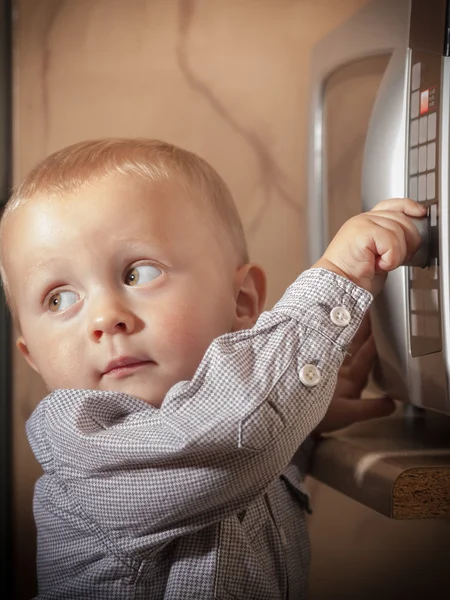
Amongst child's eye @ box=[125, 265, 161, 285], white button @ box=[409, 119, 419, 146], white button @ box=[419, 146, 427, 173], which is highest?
white button @ box=[409, 119, 419, 146]

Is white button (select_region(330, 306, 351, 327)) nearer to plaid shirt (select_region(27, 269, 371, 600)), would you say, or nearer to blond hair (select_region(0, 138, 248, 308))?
plaid shirt (select_region(27, 269, 371, 600))

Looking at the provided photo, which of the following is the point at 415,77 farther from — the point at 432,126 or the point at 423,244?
the point at 423,244

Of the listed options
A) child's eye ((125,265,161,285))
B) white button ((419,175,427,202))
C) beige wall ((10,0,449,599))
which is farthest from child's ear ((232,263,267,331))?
beige wall ((10,0,449,599))

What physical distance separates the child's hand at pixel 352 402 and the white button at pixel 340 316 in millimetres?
298

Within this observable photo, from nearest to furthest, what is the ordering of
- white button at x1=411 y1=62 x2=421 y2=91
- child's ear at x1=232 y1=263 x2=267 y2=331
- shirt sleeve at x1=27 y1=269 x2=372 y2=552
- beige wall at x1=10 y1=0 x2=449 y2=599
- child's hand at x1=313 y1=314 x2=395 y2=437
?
shirt sleeve at x1=27 y1=269 x2=372 y2=552, white button at x1=411 y1=62 x2=421 y2=91, child's ear at x1=232 y1=263 x2=267 y2=331, child's hand at x1=313 y1=314 x2=395 y2=437, beige wall at x1=10 y1=0 x2=449 y2=599

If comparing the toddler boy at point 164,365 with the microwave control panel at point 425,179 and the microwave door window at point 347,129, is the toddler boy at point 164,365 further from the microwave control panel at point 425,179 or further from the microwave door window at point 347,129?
the microwave door window at point 347,129

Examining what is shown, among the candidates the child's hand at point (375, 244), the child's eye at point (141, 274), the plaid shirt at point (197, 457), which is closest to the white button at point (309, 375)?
the plaid shirt at point (197, 457)

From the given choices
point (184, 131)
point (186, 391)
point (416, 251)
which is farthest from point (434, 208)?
point (184, 131)

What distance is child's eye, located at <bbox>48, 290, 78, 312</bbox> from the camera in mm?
745

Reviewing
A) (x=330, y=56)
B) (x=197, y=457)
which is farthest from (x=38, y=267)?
(x=330, y=56)

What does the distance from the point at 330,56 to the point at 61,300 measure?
500 mm

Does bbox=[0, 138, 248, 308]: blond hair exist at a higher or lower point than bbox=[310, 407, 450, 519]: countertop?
higher

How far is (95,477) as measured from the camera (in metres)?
0.67

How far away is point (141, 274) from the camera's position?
735 mm
